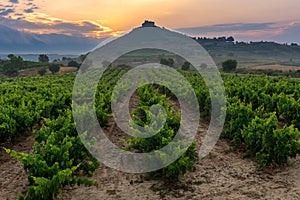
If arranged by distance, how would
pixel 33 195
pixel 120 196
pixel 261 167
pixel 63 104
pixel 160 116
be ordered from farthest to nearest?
1. pixel 63 104
2. pixel 160 116
3. pixel 261 167
4. pixel 120 196
5. pixel 33 195

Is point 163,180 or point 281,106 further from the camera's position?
point 281,106

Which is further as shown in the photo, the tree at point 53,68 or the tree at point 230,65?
the tree at point 53,68

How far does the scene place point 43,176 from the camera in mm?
6996

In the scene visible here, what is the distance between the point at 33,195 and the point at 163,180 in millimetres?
3645

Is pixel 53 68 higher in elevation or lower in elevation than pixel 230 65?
lower

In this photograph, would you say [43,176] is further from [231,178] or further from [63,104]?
[63,104]

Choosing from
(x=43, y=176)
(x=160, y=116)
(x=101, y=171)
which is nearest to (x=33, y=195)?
(x=43, y=176)

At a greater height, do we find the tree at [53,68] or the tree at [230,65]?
the tree at [230,65]

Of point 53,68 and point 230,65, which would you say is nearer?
point 230,65

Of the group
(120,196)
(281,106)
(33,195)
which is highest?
(281,106)

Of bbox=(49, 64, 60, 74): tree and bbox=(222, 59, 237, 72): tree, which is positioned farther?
bbox=(49, 64, 60, 74): tree

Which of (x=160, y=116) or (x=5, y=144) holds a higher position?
(x=160, y=116)

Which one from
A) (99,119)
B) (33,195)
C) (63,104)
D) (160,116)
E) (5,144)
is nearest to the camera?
(33,195)

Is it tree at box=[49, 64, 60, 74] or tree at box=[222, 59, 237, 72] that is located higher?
tree at box=[222, 59, 237, 72]
